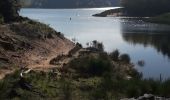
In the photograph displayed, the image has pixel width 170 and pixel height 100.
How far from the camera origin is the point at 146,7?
5625 inches

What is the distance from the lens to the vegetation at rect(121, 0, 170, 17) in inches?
5379

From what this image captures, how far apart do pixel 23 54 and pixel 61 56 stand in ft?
11.6

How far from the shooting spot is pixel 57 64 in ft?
113

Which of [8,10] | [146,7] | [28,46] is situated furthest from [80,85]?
[146,7]

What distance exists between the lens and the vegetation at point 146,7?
448 ft

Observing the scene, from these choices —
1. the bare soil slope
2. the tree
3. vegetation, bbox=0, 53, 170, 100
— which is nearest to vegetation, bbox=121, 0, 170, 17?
Result: the bare soil slope

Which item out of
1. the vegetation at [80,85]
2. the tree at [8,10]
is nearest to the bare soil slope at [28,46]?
the tree at [8,10]

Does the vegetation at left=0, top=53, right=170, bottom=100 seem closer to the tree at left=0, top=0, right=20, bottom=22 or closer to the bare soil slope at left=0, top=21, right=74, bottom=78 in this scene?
the bare soil slope at left=0, top=21, right=74, bottom=78

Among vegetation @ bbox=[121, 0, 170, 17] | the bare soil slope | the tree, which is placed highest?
the tree

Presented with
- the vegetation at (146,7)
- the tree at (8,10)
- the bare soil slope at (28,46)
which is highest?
the tree at (8,10)

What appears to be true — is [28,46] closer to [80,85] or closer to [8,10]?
[8,10]

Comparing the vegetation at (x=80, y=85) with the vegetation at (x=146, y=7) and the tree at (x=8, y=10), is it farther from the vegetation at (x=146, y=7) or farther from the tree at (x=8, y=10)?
the vegetation at (x=146, y=7)

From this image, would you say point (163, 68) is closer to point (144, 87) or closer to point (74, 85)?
point (74, 85)

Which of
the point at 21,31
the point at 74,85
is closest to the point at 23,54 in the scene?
the point at 21,31
